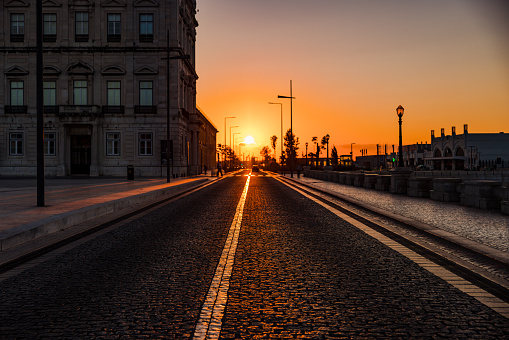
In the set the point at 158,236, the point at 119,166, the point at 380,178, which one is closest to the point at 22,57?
the point at 119,166

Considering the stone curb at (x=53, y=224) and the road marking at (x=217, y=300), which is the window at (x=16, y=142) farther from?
the road marking at (x=217, y=300)

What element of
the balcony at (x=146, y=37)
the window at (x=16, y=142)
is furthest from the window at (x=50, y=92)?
the balcony at (x=146, y=37)

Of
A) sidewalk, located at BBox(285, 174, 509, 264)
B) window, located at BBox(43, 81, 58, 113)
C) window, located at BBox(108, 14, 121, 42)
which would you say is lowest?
sidewalk, located at BBox(285, 174, 509, 264)

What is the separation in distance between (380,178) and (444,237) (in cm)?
1454

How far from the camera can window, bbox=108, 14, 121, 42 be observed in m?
43.9

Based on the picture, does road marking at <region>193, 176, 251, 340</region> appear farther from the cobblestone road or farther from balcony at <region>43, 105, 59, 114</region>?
balcony at <region>43, 105, 59, 114</region>

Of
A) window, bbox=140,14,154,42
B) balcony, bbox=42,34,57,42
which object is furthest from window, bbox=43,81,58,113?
window, bbox=140,14,154,42

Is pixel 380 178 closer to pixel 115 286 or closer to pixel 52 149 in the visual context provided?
pixel 115 286

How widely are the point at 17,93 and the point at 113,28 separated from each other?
39.9ft

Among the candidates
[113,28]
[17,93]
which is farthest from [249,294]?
[17,93]

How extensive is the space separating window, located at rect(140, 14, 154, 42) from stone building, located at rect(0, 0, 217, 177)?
0.34ft

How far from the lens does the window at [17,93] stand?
146 feet

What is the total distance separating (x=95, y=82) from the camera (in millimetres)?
44125

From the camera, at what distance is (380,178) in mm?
21875
